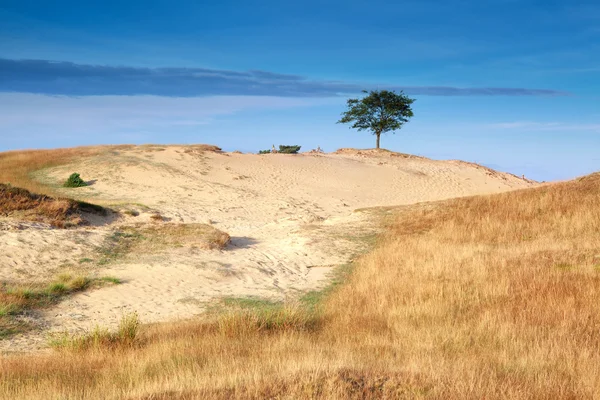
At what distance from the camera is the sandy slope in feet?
37.8

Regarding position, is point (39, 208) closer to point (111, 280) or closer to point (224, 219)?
point (111, 280)

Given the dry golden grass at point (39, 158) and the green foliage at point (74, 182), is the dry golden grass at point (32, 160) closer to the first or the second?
the dry golden grass at point (39, 158)

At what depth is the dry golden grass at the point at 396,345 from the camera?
497cm

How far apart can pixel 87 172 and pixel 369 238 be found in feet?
67.7

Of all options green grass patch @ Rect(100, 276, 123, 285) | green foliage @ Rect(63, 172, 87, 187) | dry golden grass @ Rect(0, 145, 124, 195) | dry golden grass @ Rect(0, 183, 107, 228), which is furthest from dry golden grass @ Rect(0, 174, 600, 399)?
dry golden grass @ Rect(0, 145, 124, 195)

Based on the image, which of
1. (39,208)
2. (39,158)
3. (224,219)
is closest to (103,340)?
(39,208)

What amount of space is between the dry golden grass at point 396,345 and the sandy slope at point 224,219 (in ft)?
7.96

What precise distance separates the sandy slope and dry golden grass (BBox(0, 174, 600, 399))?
2425 millimetres

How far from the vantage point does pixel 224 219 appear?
910 inches

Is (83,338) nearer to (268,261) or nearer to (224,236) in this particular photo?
(268,261)

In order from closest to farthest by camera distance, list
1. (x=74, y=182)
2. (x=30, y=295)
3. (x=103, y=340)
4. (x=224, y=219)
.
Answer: (x=103, y=340) → (x=30, y=295) → (x=224, y=219) → (x=74, y=182)

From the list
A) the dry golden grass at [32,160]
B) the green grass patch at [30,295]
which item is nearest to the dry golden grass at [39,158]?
the dry golden grass at [32,160]

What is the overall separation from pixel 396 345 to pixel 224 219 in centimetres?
1685

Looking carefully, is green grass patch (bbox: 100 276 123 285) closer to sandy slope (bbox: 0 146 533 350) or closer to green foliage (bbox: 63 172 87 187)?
sandy slope (bbox: 0 146 533 350)
